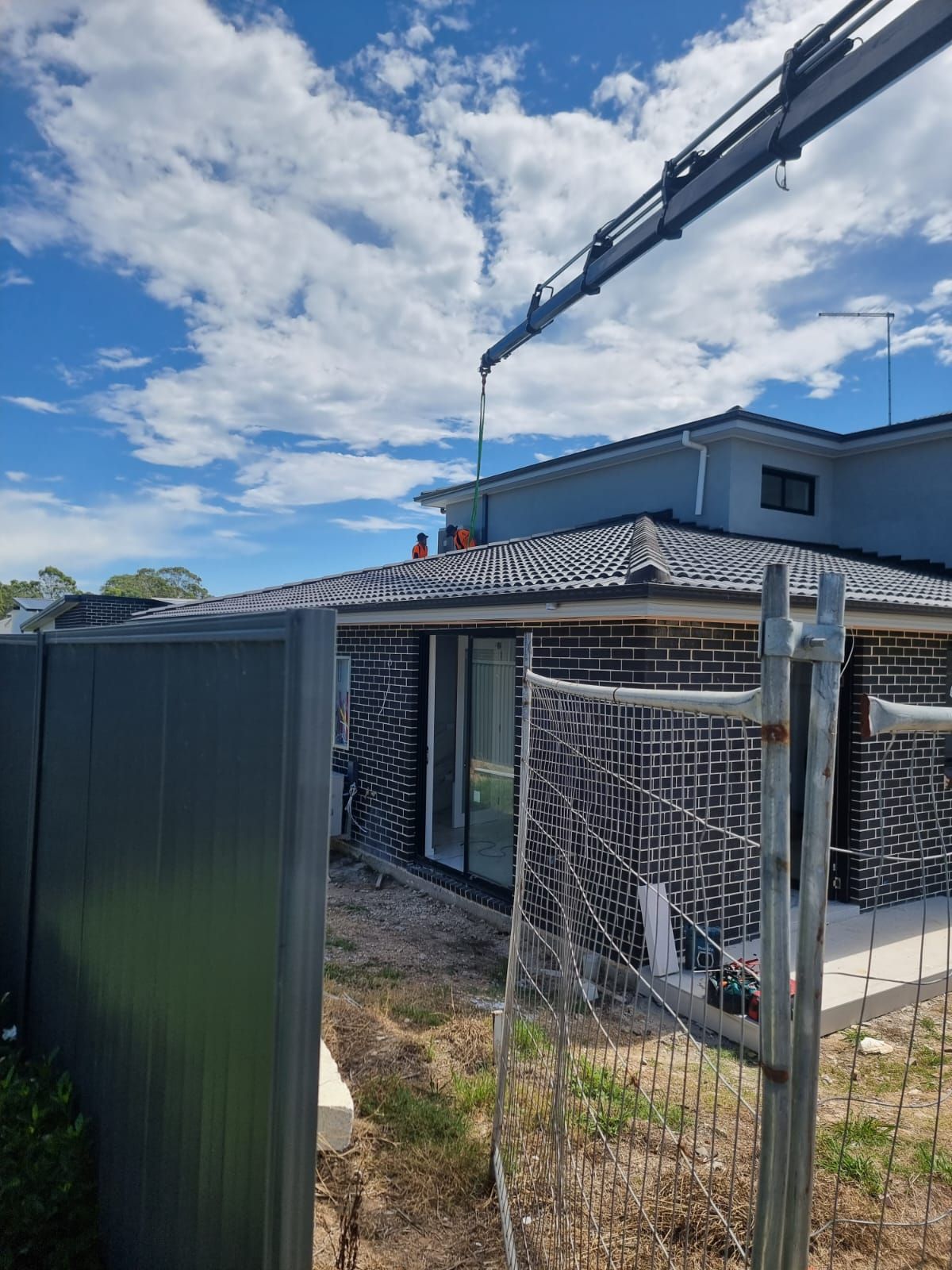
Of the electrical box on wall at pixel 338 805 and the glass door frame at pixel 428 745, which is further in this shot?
the electrical box on wall at pixel 338 805

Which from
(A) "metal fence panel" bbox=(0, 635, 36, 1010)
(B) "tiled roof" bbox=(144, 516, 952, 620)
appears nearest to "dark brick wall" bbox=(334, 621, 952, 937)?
(B) "tiled roof" bbox=(144, 516, 952, 620)

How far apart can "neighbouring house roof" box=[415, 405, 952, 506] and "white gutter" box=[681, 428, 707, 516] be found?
102mm

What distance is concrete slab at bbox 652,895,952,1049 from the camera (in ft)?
16.2

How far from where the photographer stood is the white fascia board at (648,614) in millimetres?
5699

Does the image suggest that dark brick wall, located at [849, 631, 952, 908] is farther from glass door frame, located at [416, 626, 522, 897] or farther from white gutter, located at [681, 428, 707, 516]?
white gutter, located at [681, 428, 707, 516]

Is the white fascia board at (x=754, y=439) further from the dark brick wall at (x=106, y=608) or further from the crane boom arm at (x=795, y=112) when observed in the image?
the dark brick wall at (x=106, y=608)

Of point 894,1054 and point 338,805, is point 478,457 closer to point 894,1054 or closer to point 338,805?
point 338,805

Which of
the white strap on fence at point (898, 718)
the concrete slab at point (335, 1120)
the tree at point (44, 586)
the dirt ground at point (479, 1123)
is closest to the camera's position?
the white strap on fence at point (898, 718)

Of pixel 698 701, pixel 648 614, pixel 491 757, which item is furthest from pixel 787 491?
pixel 698 701

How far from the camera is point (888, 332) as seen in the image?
16.1 metres

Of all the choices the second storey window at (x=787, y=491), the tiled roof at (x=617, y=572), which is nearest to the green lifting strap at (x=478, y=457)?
the tiled roof at (x=617, y=572)

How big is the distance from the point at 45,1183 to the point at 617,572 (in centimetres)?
516

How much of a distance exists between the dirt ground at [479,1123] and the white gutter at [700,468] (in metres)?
7.91

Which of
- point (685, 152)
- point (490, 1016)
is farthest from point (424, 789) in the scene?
point (685, 152)
